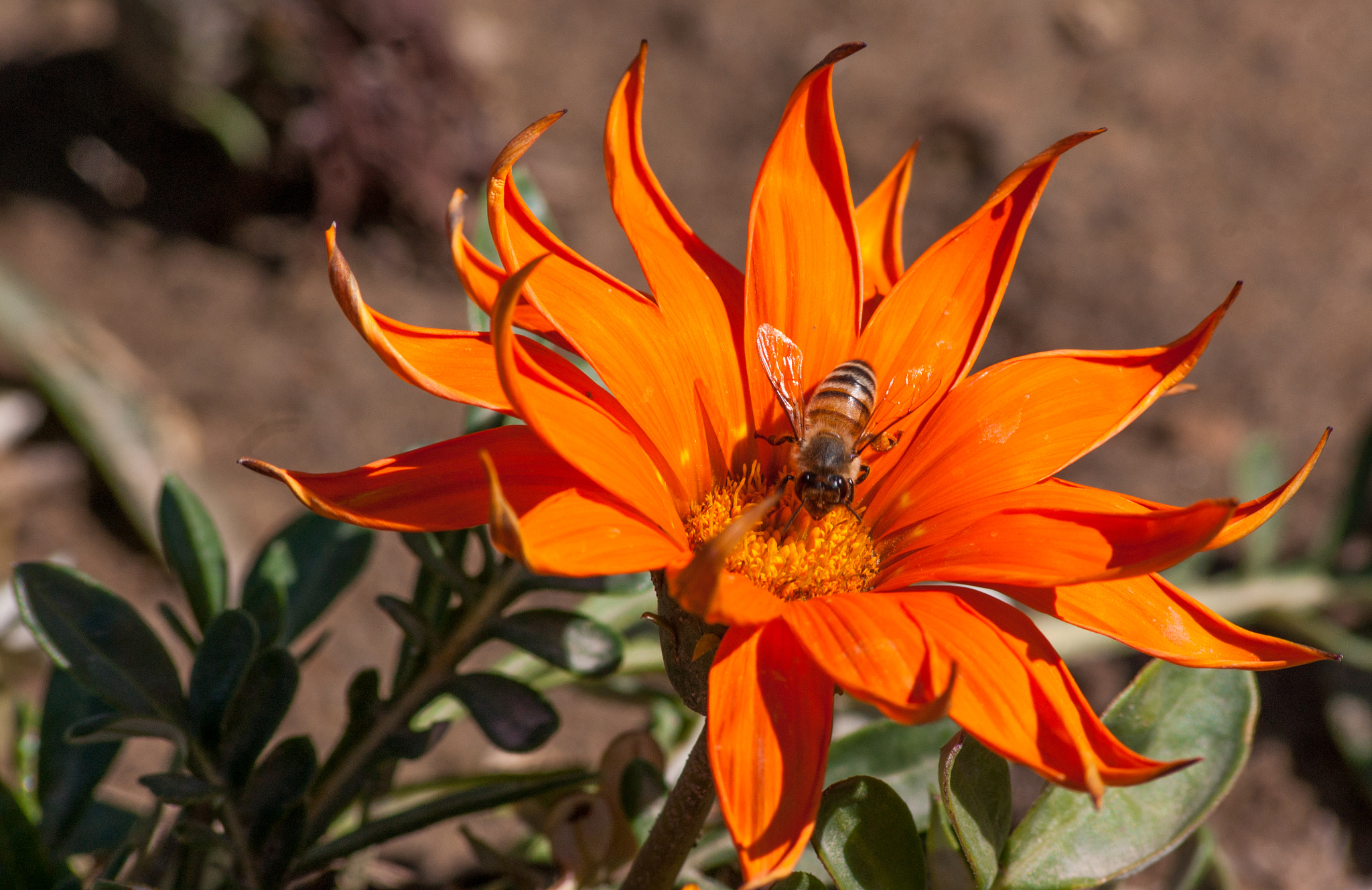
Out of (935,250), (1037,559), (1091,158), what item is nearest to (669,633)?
(1037,559)

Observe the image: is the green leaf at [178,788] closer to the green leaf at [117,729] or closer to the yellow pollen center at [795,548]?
the green leaf at [117,729]

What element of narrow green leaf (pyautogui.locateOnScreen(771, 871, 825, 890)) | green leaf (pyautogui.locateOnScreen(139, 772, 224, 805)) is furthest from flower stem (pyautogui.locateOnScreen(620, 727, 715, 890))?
green leaf (pyautogui.locateOnScreen(139, 772, 224, 805))

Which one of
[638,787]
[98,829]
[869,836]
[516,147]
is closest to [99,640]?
[98,829]

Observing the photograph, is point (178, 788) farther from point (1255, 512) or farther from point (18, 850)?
point (1255, 512)

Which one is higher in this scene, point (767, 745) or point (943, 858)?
point (767, 745)

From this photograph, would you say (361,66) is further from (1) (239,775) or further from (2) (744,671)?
(2) (744,671)

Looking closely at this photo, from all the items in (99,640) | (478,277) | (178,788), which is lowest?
(178,788)
